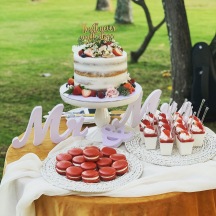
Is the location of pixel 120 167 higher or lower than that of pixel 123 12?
higher

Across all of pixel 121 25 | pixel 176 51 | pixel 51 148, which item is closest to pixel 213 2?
pixel 121 25

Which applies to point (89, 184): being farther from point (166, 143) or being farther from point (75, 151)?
point (166, 143)

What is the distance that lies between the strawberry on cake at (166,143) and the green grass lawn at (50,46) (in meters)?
3.11

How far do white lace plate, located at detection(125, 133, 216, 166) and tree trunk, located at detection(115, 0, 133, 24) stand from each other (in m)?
10.1

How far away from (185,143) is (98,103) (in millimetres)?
622

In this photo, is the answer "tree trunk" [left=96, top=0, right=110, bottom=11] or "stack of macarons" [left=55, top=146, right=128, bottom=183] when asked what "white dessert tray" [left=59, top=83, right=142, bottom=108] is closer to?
"stack of macarons" [left=55, top=146, right=128, bottom=183]

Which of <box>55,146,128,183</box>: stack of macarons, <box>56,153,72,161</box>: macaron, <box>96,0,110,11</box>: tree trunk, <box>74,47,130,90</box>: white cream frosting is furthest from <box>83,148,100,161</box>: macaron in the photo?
<box>96,0,110,11</box>: tree trunk

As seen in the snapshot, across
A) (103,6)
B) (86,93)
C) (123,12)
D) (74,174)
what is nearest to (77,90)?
(86,93)

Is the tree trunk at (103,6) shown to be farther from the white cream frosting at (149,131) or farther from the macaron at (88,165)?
the macaron at (88,165)

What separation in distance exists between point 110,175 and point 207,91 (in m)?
3.45

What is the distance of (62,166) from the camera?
329 centimetres

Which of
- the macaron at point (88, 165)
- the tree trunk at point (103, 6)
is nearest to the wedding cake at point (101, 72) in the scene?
the macaron at point (88, 165)

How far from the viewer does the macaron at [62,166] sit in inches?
129

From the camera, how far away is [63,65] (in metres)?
10.0
